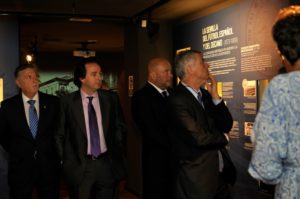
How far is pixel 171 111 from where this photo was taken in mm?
3227

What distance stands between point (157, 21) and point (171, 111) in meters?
3.31

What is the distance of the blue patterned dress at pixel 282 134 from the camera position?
175 cm

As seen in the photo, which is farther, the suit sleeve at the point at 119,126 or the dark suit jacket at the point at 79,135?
the suit sleeve at the point at 119,126

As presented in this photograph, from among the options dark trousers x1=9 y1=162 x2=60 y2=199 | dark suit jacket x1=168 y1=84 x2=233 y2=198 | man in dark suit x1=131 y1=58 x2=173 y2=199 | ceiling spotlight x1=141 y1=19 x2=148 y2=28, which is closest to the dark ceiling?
ceiling spotlight x1=141 y1=19 x2=148 y2=28

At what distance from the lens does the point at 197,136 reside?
3082 mm

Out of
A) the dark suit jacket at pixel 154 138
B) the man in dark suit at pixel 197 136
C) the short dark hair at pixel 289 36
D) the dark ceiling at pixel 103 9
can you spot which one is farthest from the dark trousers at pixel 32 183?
the short dark hair at pixel 289 36

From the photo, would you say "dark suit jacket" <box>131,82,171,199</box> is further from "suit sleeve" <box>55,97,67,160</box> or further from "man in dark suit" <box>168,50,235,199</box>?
"man in dark suit" <box>168,50,235,199</box>

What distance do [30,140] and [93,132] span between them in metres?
0.57

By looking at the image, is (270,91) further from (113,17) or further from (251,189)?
(113,17)

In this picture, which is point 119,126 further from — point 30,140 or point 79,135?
point 30,140

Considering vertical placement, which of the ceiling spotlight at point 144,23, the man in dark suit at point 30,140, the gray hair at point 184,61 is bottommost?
the man in dark suit at point 30,140

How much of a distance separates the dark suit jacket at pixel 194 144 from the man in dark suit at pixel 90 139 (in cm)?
78

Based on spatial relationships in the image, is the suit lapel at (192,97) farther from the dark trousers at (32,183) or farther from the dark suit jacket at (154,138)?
the dark trousers at (32,183)

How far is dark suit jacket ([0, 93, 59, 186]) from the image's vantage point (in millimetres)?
3809
